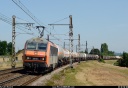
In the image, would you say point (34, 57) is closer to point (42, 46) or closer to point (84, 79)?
point (42, 46)

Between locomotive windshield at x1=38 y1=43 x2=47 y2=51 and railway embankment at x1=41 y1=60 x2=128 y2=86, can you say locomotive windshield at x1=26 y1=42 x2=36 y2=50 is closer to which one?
locomotive windshield at x1=38 y1=43 x2=47 y2=51

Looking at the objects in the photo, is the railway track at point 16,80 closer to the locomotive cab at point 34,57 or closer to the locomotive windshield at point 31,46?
the locomotive cab at point 34,57

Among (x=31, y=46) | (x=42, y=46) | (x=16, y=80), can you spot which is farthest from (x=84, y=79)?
(x=16, y=80)

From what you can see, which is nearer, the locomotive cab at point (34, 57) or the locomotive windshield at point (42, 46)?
the locomotive cab at point (34, 57)

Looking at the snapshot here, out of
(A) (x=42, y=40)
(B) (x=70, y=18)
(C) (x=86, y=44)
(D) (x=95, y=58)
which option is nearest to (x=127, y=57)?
(C) (x=86, y=44)

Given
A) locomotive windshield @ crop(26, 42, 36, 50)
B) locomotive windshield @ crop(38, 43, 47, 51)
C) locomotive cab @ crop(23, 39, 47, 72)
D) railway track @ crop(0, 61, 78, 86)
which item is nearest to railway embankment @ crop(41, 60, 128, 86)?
railway track @ crop(0, 61, 78, 86)

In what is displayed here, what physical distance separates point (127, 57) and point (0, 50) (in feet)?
254

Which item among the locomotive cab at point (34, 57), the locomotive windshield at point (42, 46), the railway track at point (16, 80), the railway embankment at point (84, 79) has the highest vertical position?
the locomotive windshield at point (42, 46)

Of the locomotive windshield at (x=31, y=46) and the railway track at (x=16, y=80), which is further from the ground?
the locomotive windshield at (x=31, y=46)

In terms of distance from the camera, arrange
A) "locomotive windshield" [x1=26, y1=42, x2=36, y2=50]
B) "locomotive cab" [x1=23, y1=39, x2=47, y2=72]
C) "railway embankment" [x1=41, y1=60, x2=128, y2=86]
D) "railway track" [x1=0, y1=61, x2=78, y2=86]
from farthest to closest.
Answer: "locomotive windshield" [x1=26, y1=42, x2=36, y2=50], "locomotive cab" [x1=23, y1=39, x2=47, y2=72], "railway embankment" [x1=41, y1=60, x2=128, y2=86], "railway track" [x1=0, y1=61, x2=78, y2=86]

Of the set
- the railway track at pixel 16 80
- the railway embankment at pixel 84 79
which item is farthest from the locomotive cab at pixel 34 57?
the railway track at pixel 16 80

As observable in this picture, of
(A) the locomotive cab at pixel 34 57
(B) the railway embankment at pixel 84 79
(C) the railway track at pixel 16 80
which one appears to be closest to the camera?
(C) the railway track at pixel 16 80

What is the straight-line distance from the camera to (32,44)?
1316 inches

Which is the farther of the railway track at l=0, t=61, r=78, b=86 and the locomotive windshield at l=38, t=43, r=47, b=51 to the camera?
the locomotive windshield at l=38, t=43, r=47, b=51
